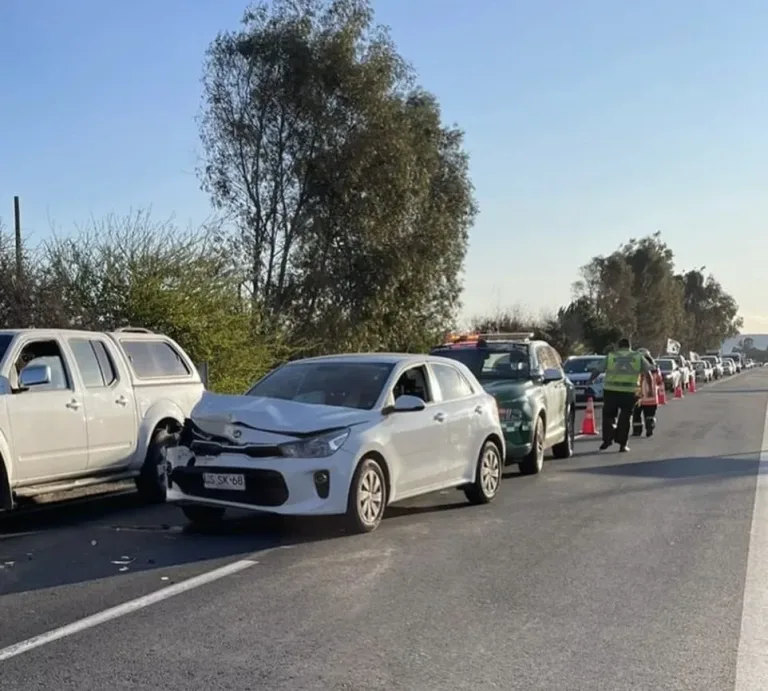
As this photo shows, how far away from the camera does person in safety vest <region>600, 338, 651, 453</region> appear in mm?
16688

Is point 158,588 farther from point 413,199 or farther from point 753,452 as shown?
point 413,199

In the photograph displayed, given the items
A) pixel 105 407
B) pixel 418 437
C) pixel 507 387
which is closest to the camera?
pixel 418 437

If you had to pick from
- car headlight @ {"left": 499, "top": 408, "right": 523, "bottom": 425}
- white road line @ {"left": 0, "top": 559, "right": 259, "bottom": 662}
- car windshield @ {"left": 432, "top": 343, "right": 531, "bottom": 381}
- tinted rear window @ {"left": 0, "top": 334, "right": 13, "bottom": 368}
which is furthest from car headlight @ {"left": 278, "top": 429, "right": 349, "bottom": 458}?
car windshield @ {"left": 432, "top": 343, "right": 531, "bottom": 381}

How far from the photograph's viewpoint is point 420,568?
757 centimetres

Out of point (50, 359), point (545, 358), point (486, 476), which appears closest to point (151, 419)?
point (50, 359)

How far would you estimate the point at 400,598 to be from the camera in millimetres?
6664

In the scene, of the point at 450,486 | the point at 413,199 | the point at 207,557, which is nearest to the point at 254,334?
the point at 413,199

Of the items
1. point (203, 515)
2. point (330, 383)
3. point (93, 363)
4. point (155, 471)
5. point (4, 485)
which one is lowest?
point (203, 515)

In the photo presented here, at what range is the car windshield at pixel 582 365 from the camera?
31.8 meters

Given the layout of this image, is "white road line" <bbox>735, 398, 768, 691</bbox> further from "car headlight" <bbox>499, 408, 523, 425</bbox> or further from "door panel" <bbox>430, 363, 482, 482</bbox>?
"car headlight" <bbox>499, 408, 523, 425</bbox>

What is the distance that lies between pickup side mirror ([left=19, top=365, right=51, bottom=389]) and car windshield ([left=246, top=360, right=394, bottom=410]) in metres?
1.89

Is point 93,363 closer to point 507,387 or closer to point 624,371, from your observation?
point 507,387

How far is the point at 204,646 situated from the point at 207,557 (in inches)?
95.4

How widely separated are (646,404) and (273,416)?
38.3 ft
